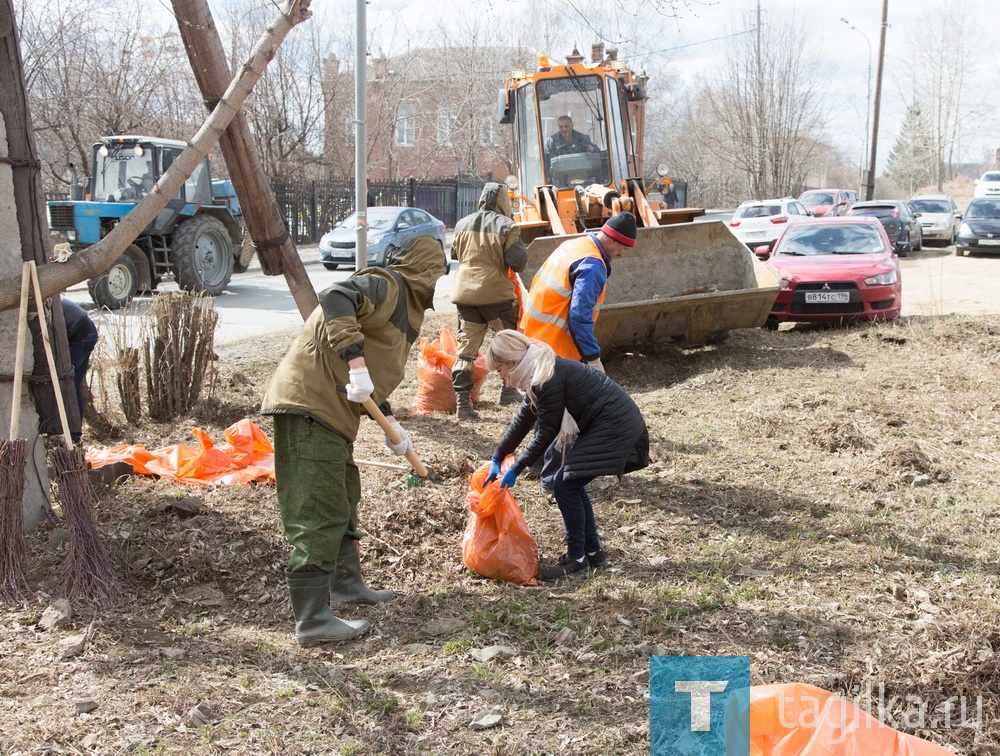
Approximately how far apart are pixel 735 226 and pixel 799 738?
2053 centimetres

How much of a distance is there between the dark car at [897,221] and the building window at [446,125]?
18.3 metres

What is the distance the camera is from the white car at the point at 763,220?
21109 mm

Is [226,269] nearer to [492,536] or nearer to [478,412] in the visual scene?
[478,412]

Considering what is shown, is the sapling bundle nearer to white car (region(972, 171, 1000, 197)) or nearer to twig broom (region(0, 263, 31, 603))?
twig broom (region(0, 263, 31, 603))

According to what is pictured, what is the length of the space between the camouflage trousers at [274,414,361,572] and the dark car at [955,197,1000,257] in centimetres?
2130

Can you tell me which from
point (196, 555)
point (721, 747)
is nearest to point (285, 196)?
point (196, 555)

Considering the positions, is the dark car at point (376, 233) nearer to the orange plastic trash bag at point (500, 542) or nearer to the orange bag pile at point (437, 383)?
the orange bag pile at point (437, 383)

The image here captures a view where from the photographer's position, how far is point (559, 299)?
5.29 metres

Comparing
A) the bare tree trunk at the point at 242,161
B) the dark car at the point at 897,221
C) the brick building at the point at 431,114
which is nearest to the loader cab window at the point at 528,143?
the bare tree trunk at the point at 242,161

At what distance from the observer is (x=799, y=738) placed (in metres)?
2.42

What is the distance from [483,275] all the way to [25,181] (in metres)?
3.40

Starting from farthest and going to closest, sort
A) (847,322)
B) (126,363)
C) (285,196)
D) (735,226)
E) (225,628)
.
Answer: (285,196) < (735,226) < (847,322) < (126,363) < (225,628)

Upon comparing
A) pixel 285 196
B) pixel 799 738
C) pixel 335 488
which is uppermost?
pixel 285 196

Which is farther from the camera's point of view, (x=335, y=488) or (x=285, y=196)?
(x=285, y=196)
